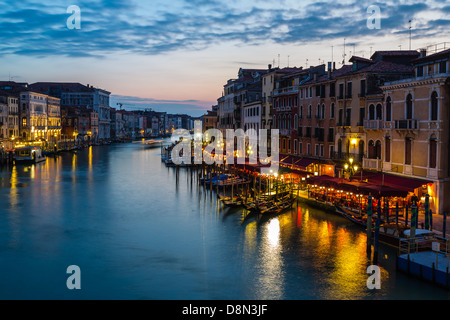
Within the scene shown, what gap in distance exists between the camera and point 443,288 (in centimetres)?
1245

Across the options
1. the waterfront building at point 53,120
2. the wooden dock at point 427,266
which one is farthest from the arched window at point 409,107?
the waterfront building at point 53,120

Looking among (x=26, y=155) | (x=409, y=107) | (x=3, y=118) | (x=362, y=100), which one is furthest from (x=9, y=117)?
(x=409, y=107)

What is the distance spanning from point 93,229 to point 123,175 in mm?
21461

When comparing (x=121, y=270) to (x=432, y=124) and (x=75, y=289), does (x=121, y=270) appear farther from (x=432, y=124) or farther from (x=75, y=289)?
(x=432, y=124)

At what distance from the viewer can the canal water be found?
12930mm

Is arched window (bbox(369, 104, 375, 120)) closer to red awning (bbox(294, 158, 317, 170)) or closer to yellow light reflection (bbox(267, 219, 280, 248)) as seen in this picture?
red awning (bbox(294, 158, 317, 170))

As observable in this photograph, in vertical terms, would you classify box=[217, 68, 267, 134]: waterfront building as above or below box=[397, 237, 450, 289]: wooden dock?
above

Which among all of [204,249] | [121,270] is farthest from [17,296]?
[204,249]

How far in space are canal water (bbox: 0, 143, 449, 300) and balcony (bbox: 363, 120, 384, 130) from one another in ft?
15.8

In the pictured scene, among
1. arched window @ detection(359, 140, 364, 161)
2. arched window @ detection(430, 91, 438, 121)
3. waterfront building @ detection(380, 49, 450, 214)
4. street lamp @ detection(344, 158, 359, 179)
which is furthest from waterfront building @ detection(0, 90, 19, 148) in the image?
arched window @ detection(430, 91, 438, 121)

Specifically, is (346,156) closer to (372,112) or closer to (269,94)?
(372,112)

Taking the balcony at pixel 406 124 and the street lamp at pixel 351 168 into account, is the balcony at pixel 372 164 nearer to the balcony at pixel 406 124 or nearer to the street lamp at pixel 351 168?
the street lamp at pixel 351 168

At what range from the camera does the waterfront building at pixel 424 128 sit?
60.7 feet

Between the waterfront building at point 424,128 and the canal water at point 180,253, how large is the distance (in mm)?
3578
